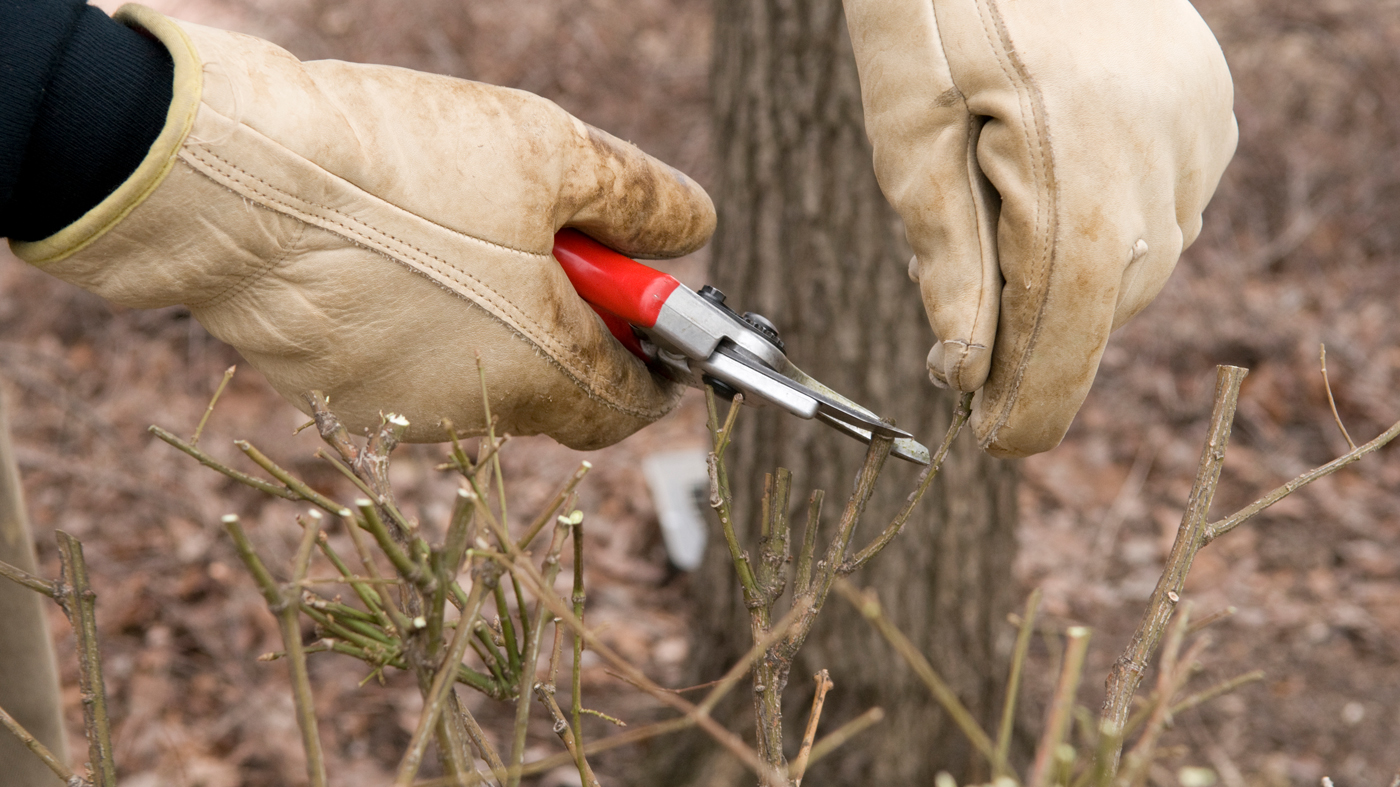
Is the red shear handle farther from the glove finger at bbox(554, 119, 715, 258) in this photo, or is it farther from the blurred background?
the blurred background

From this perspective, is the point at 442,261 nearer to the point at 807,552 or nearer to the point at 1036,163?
the point at 807,552

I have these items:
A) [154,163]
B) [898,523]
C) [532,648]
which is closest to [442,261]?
[154,163]

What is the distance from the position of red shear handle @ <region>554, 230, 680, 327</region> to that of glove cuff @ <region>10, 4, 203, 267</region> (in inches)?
20.5

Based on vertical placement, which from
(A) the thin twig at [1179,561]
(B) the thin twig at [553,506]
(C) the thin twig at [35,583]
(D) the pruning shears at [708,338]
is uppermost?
(B) the thin twig at [553,506]

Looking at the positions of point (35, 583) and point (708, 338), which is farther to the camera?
point (708, 338)

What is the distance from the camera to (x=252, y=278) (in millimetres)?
1225

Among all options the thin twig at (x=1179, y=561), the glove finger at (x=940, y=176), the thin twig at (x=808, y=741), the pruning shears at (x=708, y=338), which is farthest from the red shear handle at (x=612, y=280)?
the thin twig at (x=1179, y=561)

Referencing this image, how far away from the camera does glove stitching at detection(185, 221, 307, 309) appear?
47.0 inches

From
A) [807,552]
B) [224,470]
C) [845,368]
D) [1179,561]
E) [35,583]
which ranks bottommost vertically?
[845,368]

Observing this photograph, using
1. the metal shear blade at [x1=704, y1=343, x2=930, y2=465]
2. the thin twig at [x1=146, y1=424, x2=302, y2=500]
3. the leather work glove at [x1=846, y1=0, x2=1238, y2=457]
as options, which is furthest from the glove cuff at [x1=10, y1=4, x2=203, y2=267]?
the leather work glove at [x1=846, y1=0, x2=1238, y2=457]

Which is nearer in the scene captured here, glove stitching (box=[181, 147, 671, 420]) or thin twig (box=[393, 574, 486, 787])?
thin twig (box=[393, 574, 486, 787])

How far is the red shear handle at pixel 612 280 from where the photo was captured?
1.35 metres

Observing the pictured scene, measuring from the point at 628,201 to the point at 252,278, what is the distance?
510 mm

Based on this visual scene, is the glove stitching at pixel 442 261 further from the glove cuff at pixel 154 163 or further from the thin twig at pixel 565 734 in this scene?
the thin twig at pixel 565 734
